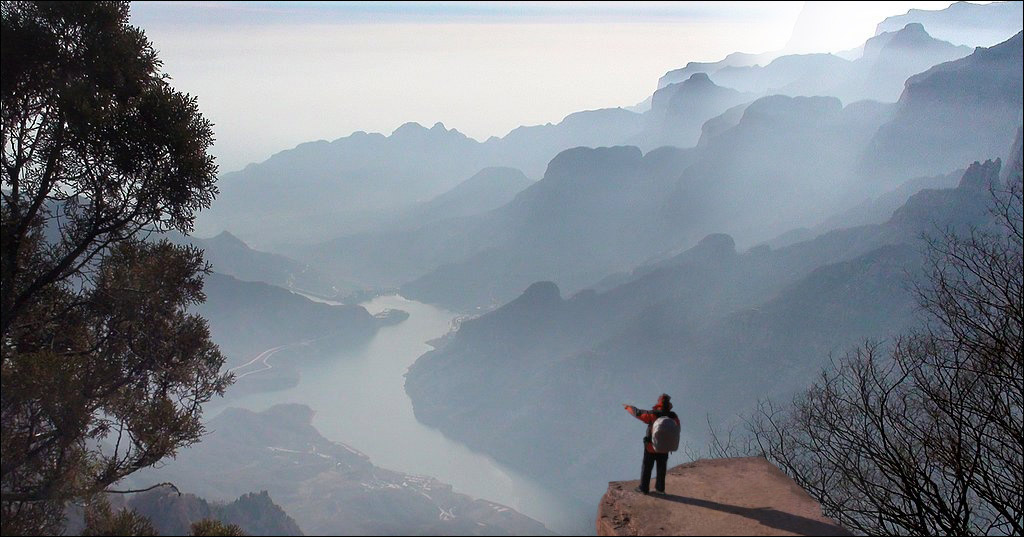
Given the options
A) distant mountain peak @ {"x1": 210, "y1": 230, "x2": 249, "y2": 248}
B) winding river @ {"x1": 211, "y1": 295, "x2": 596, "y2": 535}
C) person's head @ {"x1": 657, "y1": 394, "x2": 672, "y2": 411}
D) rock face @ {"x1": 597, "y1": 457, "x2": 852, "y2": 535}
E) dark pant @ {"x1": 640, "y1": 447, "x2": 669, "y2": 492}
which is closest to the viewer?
rock face @ {"x1": 597, "y1": 457, "x2": 852, "y2": 535}

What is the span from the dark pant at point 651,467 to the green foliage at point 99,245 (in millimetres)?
7014

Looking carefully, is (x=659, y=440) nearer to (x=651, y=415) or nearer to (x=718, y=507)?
(x=651, y=415)

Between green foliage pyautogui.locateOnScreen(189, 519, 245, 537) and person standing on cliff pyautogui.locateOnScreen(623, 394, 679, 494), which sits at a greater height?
person standing on cliff pyautogui.locateOnScreen(623, 394, 679, 494)

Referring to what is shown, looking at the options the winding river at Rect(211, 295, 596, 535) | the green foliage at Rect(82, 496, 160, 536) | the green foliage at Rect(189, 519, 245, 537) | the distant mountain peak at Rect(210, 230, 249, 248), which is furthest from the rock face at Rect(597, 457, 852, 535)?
the distant mountain peak at Rect(210, 230, 249, 248)

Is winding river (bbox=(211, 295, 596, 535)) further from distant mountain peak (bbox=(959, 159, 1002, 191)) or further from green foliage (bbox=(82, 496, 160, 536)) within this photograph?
distant mountain peak (bbox=(959, 159, 1002, 191))

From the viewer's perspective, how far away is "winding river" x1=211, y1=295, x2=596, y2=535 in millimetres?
77625

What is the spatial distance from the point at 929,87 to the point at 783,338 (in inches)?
2864

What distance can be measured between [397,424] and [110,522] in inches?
3847

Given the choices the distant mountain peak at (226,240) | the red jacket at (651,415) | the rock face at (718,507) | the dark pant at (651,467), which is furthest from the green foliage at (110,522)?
the distant mountain peak at (226,240)

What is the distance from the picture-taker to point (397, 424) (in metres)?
101

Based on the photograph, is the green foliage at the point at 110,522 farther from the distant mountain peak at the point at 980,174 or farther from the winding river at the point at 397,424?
the distant mountain peak at the point at 980,174

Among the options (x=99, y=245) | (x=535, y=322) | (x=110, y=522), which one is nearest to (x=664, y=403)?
(x=110, y=522)

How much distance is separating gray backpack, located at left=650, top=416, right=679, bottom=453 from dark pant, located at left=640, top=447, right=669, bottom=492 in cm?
13

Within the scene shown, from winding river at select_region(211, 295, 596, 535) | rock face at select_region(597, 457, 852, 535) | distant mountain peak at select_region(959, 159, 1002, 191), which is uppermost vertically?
distant mountain peak at select_region(959, 159, 1002, 191)
